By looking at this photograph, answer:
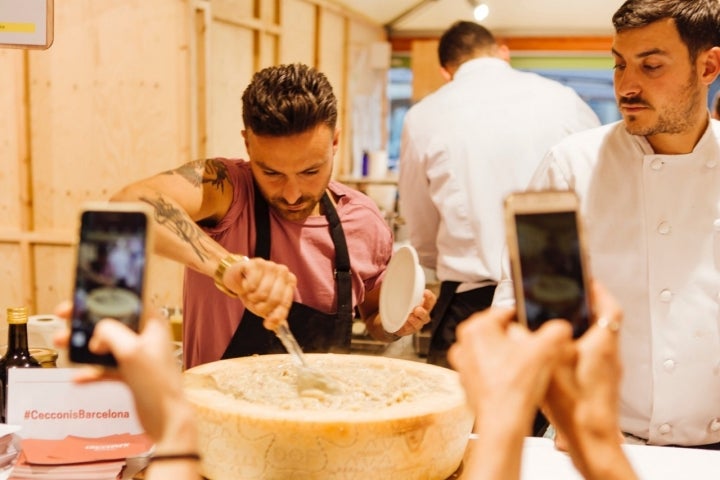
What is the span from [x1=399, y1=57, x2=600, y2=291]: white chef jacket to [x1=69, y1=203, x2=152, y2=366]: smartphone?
2169 millimetres

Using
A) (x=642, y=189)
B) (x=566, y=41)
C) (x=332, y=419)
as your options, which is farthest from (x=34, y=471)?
(x=566, y=41)

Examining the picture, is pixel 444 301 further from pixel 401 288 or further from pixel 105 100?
pixel 105 100

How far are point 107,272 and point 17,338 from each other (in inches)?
32.7

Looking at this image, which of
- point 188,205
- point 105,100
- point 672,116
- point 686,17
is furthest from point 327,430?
point 105,100

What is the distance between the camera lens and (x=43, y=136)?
3557mm

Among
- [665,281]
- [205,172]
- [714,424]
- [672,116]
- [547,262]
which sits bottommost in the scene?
[714,424]

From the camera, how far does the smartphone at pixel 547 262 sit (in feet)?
2.36

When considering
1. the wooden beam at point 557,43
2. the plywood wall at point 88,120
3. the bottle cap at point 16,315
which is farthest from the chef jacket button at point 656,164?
the wooden beam at point 557,43

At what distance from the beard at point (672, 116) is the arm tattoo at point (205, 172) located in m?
0.97

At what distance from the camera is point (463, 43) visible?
3166 mm

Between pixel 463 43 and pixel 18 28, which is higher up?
pixel 463 43

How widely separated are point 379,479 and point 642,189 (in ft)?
3.39

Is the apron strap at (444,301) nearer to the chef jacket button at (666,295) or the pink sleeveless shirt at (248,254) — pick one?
the pink sleeveless shirt at (248,254)

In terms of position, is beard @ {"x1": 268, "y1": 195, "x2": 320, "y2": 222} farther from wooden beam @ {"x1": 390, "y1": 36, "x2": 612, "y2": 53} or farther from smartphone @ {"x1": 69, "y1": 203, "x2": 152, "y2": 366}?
wooden beam @ {"x1": 390, "y1": 36, "x2": 612, "y2": 53}
